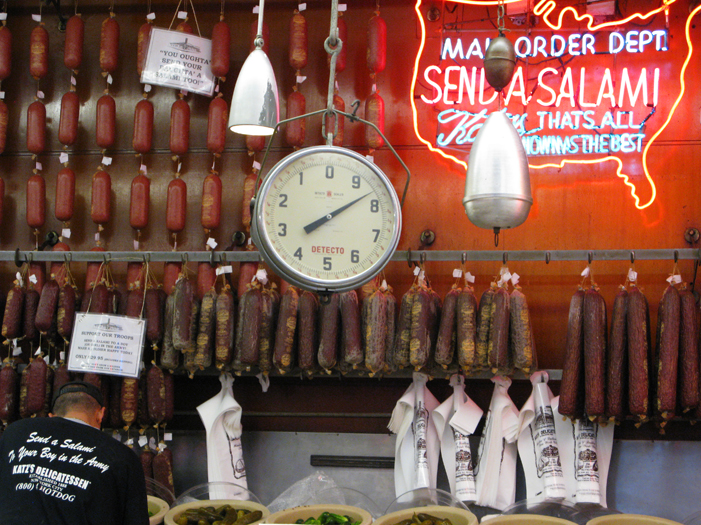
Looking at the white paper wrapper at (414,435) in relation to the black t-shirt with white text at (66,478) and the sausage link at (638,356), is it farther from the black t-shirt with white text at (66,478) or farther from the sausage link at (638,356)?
the black t-shirt with white text at (66,478)

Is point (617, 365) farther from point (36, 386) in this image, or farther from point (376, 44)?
point (36, 386)

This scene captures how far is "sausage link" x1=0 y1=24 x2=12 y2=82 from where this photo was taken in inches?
183

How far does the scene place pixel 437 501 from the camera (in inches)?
140

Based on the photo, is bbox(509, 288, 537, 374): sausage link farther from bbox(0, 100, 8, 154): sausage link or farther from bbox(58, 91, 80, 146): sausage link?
bbox(0, 100, 8, 154): sausage link

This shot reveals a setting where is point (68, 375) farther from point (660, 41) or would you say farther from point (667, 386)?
point (660, 41)

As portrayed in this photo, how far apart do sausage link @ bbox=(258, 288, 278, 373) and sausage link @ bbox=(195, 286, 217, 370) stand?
29 cm

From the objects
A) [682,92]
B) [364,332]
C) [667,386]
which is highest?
[682,92]

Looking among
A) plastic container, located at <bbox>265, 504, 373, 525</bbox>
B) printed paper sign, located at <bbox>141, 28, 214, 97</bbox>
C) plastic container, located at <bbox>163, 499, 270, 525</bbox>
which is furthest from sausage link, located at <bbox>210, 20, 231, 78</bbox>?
plastic container, located at <bbox>265, 504, 373, 525</bbox>

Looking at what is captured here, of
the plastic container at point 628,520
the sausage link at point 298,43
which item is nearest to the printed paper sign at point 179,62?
the sausage link at point 298,43

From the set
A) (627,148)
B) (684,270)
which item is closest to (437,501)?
(684,270)

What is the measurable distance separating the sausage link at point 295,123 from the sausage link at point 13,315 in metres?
1.86

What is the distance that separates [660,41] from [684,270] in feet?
4.74

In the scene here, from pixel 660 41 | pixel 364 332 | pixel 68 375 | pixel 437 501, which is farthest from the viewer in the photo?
pixel 660 41

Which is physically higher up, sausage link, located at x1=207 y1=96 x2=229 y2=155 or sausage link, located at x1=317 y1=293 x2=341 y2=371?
sausage link, located at x1=207 y1=96 x2=229 y2=155
